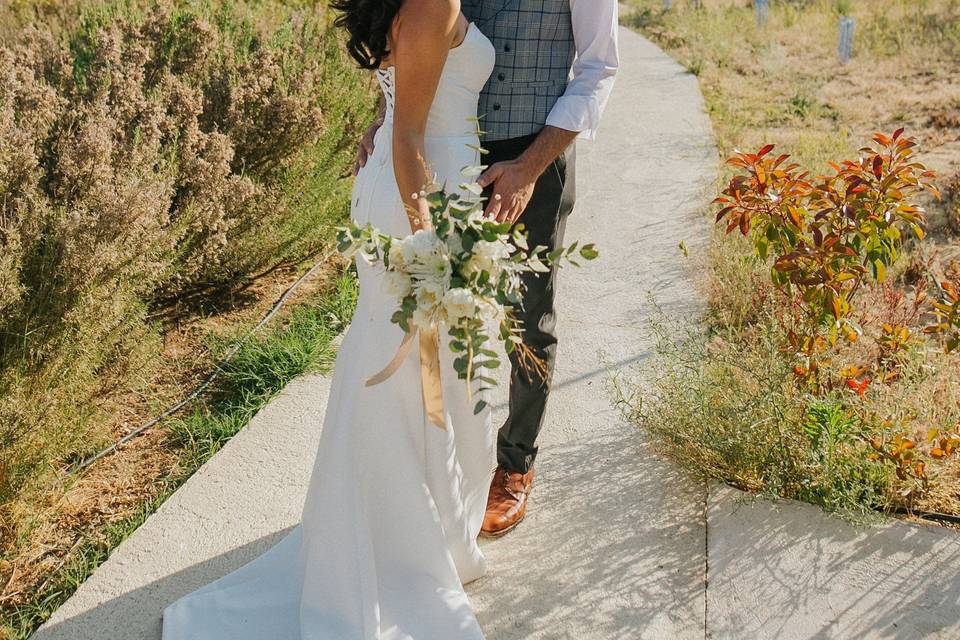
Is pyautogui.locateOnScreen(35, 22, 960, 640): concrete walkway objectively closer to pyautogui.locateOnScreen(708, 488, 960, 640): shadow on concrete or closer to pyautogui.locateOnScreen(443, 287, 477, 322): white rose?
pyautogui.locateOnScreen(708, 488, 960, 640): shadow on concrete

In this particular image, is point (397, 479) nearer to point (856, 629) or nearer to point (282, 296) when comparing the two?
point (856, 629)

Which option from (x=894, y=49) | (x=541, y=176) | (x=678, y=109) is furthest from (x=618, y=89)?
(x=541, y=176)

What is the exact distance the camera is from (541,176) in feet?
8.73

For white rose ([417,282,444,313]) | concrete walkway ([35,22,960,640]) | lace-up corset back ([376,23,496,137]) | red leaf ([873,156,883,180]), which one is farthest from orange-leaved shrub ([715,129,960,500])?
white rose ([417,282,444,313])

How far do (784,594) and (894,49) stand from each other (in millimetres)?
9535

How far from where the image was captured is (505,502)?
2.94 metres

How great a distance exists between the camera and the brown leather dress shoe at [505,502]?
9.46 ft

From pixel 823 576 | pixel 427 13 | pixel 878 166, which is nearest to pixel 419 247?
pixel 427 13

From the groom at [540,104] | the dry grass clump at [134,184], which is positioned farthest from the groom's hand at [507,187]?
the dry grass clump at [134,184]

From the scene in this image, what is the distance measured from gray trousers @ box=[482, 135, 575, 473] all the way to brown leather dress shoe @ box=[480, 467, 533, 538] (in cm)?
4

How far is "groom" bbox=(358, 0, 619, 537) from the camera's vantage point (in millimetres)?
2488

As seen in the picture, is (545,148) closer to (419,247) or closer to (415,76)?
(415,76)

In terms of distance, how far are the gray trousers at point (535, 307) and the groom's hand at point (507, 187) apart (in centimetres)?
15

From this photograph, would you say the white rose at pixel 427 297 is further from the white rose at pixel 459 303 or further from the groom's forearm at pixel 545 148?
the groom's forearm at pixel 545 148
